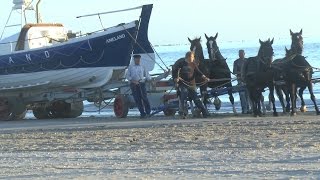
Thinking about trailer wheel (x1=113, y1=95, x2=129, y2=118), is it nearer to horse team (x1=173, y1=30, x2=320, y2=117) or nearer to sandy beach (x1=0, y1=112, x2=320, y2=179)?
sandy beach (x1=0, y1=112, x2=320, y2=179)

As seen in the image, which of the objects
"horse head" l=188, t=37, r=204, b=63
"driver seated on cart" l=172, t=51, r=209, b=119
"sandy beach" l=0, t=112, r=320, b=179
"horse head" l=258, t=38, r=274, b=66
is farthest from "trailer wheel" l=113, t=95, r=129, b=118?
"horse head" l=258, t=38, r=274, b=66

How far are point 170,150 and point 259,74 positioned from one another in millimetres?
6417

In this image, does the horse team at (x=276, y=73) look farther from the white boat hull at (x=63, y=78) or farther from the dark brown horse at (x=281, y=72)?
the white boat hull at (x=63, y=78)

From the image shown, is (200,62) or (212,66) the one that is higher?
(200,62)

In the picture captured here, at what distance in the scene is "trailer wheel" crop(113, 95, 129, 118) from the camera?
19.7 m

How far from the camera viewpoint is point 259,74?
673 inches

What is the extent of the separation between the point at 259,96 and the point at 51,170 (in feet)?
29.1

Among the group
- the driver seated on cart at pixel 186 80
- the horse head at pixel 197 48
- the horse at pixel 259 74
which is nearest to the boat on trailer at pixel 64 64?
the horse head at pixel 197 48

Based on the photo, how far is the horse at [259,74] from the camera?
672 inches

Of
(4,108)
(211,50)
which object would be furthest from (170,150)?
(4,108)

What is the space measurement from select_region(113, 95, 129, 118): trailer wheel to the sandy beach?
2.78 meters

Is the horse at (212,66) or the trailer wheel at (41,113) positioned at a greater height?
the horse at (212,66)

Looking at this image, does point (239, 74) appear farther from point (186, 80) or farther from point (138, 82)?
point (138, 82)

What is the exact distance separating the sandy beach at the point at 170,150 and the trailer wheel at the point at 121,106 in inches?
109
